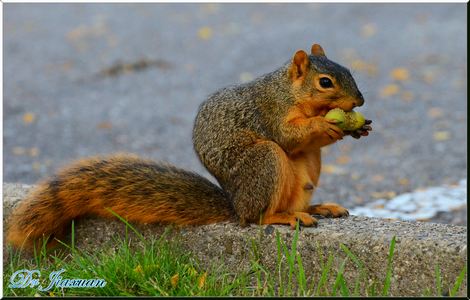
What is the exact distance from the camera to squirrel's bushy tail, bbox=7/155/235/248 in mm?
3406

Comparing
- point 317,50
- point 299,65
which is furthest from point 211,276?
point 317,50

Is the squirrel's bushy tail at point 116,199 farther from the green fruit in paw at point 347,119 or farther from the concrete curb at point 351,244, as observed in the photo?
the green fruit in paw at point 347,119

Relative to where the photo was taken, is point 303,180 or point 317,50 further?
point 317,50

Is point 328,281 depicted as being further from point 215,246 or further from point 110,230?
point 110,230

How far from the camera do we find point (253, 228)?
331 cm

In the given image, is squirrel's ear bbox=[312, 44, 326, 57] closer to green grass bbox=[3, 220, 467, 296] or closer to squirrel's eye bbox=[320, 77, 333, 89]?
squirrel's eye bbox=[320, 77, 333, 89]

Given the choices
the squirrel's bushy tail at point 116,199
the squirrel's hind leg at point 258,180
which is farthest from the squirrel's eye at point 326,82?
the squirrel's bushy tail at point 116,199

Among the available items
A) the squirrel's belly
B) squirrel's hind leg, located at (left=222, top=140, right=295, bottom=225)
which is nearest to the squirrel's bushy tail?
squirrel's hind leg, located at (left=222, top=140, right=295, bottom=225)

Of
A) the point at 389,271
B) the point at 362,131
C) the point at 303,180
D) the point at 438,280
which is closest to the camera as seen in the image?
the point at 438,280

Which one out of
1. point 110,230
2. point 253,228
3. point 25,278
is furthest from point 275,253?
point 25,278

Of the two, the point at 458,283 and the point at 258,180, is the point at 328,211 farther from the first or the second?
the point at 458,283

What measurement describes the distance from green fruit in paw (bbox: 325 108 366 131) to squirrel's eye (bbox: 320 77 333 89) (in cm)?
11

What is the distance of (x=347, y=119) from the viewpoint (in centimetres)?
318

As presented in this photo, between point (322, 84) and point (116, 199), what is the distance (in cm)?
99
